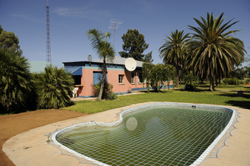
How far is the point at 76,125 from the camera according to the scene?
6965 mm

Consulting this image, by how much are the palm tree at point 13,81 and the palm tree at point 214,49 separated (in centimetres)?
2257

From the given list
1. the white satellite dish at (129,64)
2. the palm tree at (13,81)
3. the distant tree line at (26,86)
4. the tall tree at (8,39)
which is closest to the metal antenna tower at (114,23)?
the white satellite dish at (129,64)

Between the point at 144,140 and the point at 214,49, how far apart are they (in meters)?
23.0

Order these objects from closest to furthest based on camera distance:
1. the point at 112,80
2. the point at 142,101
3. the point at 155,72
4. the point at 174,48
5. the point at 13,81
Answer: the point at 13,81 < the point at 142,101 < the point at 112,80 < the point at 155,72 < the point at 174,48

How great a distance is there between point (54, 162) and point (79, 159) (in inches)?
23.2

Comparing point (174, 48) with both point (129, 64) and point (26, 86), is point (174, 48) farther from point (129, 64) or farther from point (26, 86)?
point (26, 86)

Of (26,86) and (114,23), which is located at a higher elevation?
(114,23)

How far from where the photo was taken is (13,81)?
372 inches

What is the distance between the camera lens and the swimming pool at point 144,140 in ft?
14.5

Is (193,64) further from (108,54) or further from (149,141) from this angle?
(149,141)

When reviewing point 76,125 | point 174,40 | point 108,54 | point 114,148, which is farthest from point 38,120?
point 174,40

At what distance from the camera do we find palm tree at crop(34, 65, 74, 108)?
36.1 ft

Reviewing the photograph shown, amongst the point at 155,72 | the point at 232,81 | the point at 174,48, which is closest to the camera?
the point at 155,72

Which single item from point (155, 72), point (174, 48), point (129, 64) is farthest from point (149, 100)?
point (174, 48)
